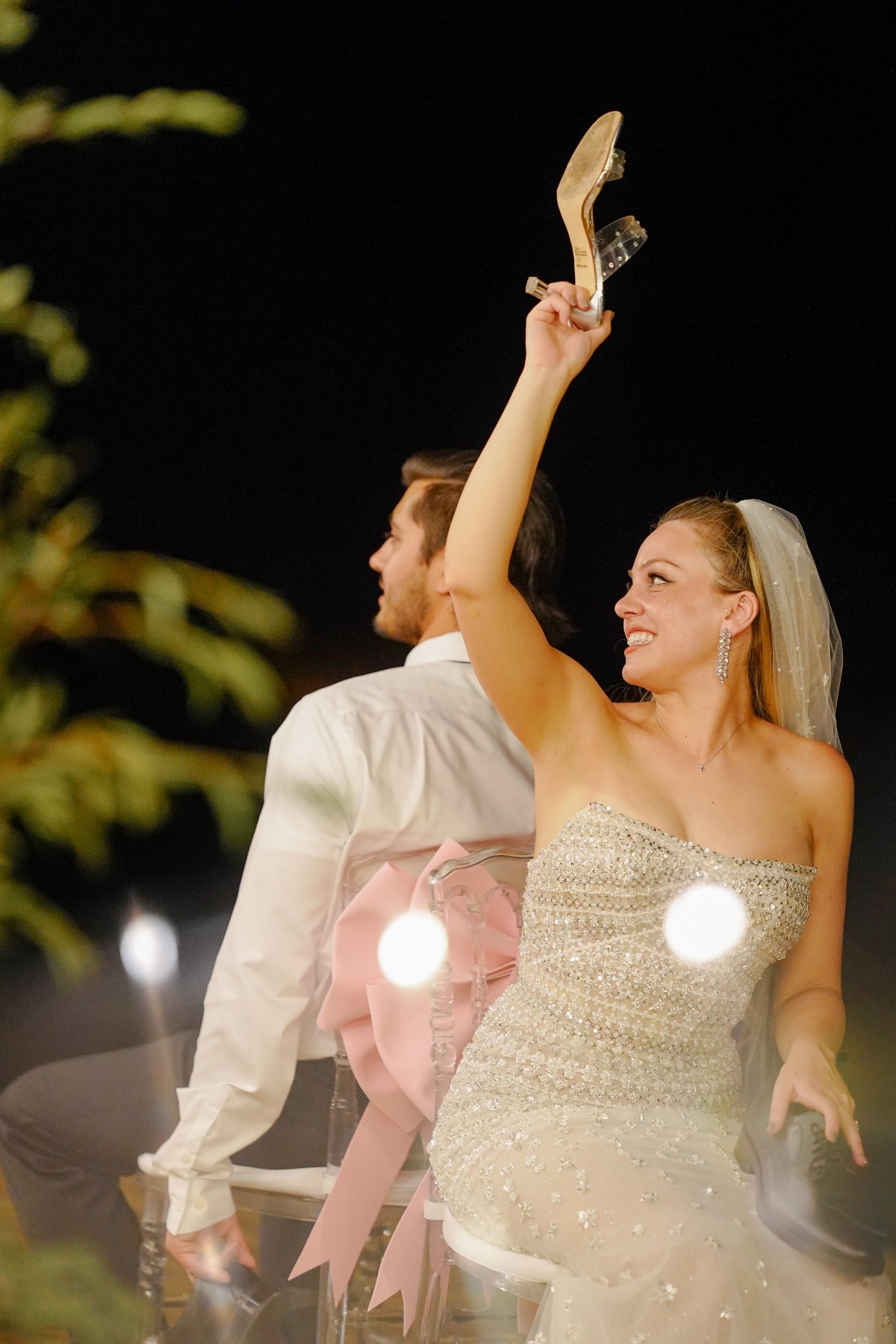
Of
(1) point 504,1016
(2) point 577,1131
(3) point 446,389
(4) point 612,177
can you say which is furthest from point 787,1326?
(3) point 446,389

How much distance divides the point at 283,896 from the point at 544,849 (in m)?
0.43

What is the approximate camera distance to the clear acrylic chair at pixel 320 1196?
1726 millimetres

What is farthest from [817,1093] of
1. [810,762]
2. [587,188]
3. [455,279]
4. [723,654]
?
[455,279]

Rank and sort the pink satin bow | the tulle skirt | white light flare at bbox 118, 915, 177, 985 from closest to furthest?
the tulle skirt < the pink satin bow < white light flare at bbox 118, 915, 177, 985

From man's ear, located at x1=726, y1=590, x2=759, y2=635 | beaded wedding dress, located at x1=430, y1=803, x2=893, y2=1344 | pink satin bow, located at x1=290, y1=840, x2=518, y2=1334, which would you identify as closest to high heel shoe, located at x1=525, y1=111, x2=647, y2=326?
man's ear, located at x1=726, y1=590, x2=759, y2=635

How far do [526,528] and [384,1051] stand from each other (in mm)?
779

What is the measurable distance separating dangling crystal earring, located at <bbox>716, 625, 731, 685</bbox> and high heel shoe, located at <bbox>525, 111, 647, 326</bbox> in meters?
0.41

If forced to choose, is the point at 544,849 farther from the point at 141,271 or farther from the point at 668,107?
the point at 668,107

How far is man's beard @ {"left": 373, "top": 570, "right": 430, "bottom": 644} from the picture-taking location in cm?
198

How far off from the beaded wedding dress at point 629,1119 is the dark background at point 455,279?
0.63 meters

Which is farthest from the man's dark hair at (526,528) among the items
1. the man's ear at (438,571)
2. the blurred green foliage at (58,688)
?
the blurred green foliage at (58,688)

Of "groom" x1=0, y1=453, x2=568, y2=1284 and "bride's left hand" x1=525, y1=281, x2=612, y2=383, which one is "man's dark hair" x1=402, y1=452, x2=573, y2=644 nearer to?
"groom" x1=0, y1=453, x2=568, y2=1284

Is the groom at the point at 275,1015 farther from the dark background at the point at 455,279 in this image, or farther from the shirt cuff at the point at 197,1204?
the dark background at the point at 455,279

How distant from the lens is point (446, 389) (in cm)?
212
